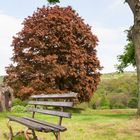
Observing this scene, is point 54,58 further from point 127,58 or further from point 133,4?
point 133,4

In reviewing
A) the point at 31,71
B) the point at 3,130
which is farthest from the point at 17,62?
the point at 3,130

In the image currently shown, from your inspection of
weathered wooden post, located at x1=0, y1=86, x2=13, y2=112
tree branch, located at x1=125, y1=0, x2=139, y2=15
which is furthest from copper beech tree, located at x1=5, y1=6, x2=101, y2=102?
tree branch, located at x1=125, y1=0, x2=139, y2=15

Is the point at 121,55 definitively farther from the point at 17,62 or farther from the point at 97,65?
the point at 17,62

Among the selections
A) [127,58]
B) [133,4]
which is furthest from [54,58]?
[133,4]

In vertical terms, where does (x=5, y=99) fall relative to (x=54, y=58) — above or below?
below

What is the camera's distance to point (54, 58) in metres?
39.3

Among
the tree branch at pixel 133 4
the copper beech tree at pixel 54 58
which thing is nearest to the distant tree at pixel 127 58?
the copper beech tree at pixel 54 58

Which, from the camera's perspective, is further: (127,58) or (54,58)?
(54,58)

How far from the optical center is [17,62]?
4106 centimetres

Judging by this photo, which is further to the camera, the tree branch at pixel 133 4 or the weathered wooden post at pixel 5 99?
the weathered wooden post at pixel 5 99

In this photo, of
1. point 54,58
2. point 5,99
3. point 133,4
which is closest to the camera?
point 133,4

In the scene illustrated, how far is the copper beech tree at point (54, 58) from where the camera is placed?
39.3 m

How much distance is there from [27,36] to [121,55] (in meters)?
11.3

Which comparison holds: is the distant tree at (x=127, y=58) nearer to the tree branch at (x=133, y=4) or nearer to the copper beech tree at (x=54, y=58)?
the copper beech tree at (x=54, y=58)
